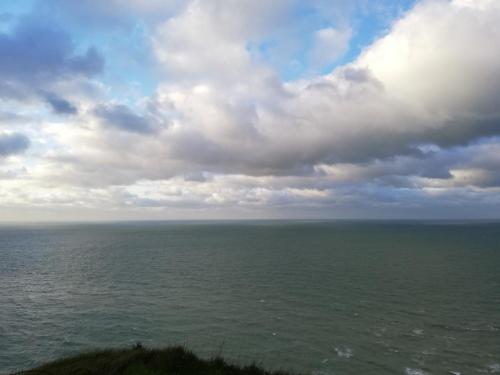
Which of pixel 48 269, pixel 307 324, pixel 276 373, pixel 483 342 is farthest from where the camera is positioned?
pixel 48 269

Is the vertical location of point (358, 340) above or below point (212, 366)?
below

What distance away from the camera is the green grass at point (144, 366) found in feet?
70.0

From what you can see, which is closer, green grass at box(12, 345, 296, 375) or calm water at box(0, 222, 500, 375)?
green grass at box(12, 345, 296, 375)

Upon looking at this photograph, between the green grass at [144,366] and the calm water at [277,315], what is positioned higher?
the green grass at [144,366]

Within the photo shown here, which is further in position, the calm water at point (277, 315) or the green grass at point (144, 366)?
the calm water at point (277, 315)

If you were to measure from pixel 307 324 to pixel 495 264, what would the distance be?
83426 mm

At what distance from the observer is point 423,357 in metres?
38.4

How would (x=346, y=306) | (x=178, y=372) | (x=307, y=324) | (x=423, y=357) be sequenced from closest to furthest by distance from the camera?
(x=178, y=372) < (x=423, y=357) < (x=307, y=324) < (x=346, y=306)

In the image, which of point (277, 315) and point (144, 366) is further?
point (277, 315)

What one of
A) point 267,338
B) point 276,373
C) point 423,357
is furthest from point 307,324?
point 276,373

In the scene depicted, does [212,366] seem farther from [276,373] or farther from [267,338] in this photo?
[267,338]

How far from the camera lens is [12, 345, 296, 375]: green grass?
70.0 feet

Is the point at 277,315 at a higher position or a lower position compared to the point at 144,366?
lower

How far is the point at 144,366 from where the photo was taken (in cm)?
2147
